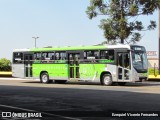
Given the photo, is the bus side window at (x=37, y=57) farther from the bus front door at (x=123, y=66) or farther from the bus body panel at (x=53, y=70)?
the bus front door at (x=123, y=66)

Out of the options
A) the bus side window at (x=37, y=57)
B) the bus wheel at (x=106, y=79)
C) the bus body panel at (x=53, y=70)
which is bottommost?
the bus wheel at (x=106, y=79)

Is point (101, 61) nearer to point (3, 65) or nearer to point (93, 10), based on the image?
point (93, 10)

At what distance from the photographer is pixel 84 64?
99.0ft

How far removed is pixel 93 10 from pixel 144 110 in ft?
86.7

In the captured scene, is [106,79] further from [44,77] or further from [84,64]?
[44,77]

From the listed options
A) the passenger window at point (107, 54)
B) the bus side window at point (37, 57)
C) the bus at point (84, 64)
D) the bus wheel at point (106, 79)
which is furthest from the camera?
the bus side window at point (37, 57)

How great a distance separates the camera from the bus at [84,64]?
2820 centimetres

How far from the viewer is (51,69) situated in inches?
1271

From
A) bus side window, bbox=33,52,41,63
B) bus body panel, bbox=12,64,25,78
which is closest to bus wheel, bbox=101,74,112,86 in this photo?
bus side window, bbox=33,52,41,63

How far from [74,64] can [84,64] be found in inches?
37.0

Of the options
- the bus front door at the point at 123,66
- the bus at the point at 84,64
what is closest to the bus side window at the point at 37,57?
the bus at the point at 84,64

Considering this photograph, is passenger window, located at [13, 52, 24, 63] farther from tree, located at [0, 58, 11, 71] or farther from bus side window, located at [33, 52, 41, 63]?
tree, located at [0, 58, 11, 71]

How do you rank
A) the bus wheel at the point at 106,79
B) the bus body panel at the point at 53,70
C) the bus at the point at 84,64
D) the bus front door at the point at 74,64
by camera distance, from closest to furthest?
1. the bus at the point at 84,64
2. the bus wheel at the point at 106,79
3. the bus front door at the point at 74,64
4. the bus body panel at the point at 53,70

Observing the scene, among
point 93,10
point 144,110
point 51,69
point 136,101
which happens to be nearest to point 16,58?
point 51,69
